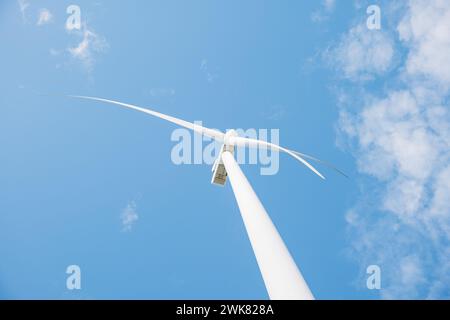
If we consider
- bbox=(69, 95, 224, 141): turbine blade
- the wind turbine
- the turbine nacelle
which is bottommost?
the wind turbine

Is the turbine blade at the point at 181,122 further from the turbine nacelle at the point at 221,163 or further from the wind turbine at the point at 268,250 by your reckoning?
the wind turbine at the point at 268,250

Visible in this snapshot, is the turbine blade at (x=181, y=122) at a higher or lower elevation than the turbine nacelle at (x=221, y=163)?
higher

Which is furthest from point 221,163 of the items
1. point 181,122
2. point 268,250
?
point 268,250

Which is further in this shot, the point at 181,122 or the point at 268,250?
the point at 181,122

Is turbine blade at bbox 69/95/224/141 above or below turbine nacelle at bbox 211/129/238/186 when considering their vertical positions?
above

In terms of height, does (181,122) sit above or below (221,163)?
above

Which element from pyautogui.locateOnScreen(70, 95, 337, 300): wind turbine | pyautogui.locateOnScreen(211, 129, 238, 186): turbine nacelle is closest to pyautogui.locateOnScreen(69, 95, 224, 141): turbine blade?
pyautogui.locateOnScreen(211, 129, 238, 186): turbine nacelle

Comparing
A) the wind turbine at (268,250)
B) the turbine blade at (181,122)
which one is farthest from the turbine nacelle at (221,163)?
the wind turbine at (268,250)

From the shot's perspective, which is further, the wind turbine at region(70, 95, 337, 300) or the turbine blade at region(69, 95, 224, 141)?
the turbine blade at region(69, 95, 224, 141)

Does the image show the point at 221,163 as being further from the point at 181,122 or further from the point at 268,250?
the point at 268,250

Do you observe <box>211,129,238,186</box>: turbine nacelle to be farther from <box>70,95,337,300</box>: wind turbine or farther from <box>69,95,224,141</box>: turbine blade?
<box>70,95,337,300</box>: wind turbine

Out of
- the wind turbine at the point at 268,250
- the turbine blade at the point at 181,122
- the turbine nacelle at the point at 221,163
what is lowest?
the wind turbine at the point at 268,250
